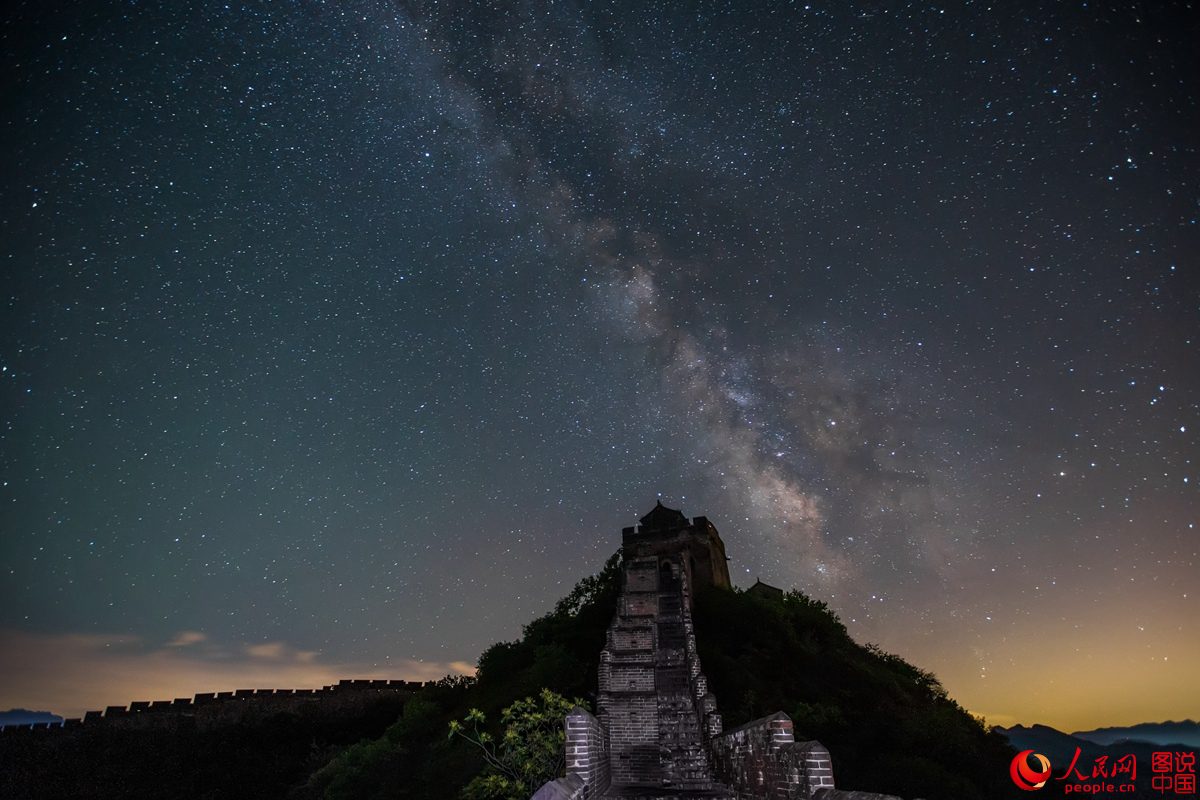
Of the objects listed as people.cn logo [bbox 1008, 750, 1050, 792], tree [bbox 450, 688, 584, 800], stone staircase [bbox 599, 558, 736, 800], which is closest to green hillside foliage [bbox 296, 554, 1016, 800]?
stone staircase [bbox 599, 558, 736, 800]

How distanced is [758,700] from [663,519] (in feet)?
54.6

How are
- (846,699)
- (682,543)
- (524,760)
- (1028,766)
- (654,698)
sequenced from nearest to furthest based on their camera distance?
1. (1028,766)
2. (524,760)
3. (654,698)
4. (846,699)
5. (682,543)

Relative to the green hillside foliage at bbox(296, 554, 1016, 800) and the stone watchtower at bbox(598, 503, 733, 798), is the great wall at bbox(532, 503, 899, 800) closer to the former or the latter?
the stone watchtower at bbox(598, 503, 733, 798)

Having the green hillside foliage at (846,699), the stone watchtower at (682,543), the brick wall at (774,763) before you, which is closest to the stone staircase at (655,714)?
the brick wall at (774,763)

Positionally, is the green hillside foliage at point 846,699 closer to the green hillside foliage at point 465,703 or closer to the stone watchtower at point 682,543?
the stone watchtower at point 682,543

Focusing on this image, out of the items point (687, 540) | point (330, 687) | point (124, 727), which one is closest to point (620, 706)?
point (687, 540)

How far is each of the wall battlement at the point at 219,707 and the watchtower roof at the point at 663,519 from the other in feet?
52.7

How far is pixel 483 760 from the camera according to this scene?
53.1ft

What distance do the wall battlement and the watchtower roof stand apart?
1607 centimetres

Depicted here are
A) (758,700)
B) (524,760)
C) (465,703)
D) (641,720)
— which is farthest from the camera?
(465,703)

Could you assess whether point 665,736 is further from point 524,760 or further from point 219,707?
point 219,707

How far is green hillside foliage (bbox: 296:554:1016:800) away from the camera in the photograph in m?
16.5

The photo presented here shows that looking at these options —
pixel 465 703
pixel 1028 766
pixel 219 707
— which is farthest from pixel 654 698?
pixel 219 707

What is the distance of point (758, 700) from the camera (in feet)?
64.0
